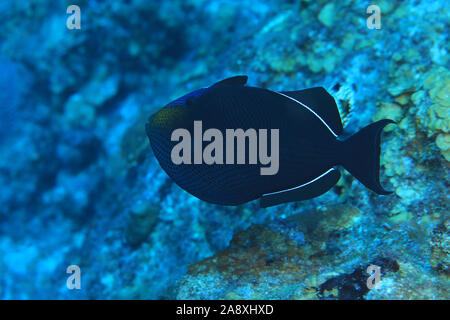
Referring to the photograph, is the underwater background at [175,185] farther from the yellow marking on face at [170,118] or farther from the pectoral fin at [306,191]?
the yellow marking on face at [170,118]

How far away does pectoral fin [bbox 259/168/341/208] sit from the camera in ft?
5.08

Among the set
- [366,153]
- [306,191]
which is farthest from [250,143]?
[366,153]

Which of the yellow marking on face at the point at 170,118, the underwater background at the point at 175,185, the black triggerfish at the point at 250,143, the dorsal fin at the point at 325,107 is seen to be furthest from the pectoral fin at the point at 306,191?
the yellow marking on face at the point at 170,118

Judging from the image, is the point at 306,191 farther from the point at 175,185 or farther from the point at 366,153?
the point at 175,185

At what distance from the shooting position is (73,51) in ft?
16.9

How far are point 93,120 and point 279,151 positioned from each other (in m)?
4.77

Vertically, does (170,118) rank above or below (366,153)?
above

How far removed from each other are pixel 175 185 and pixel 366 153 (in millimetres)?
1957

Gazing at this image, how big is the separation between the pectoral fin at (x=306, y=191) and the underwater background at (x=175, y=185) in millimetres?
471

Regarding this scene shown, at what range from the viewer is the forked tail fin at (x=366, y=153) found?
4.76 ft

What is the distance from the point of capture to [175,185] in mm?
2994

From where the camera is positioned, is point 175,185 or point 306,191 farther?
point 175,185

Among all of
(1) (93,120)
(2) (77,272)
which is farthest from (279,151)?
(1) (93,120)

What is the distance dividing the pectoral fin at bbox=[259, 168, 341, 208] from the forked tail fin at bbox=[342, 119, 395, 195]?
0.32ft
